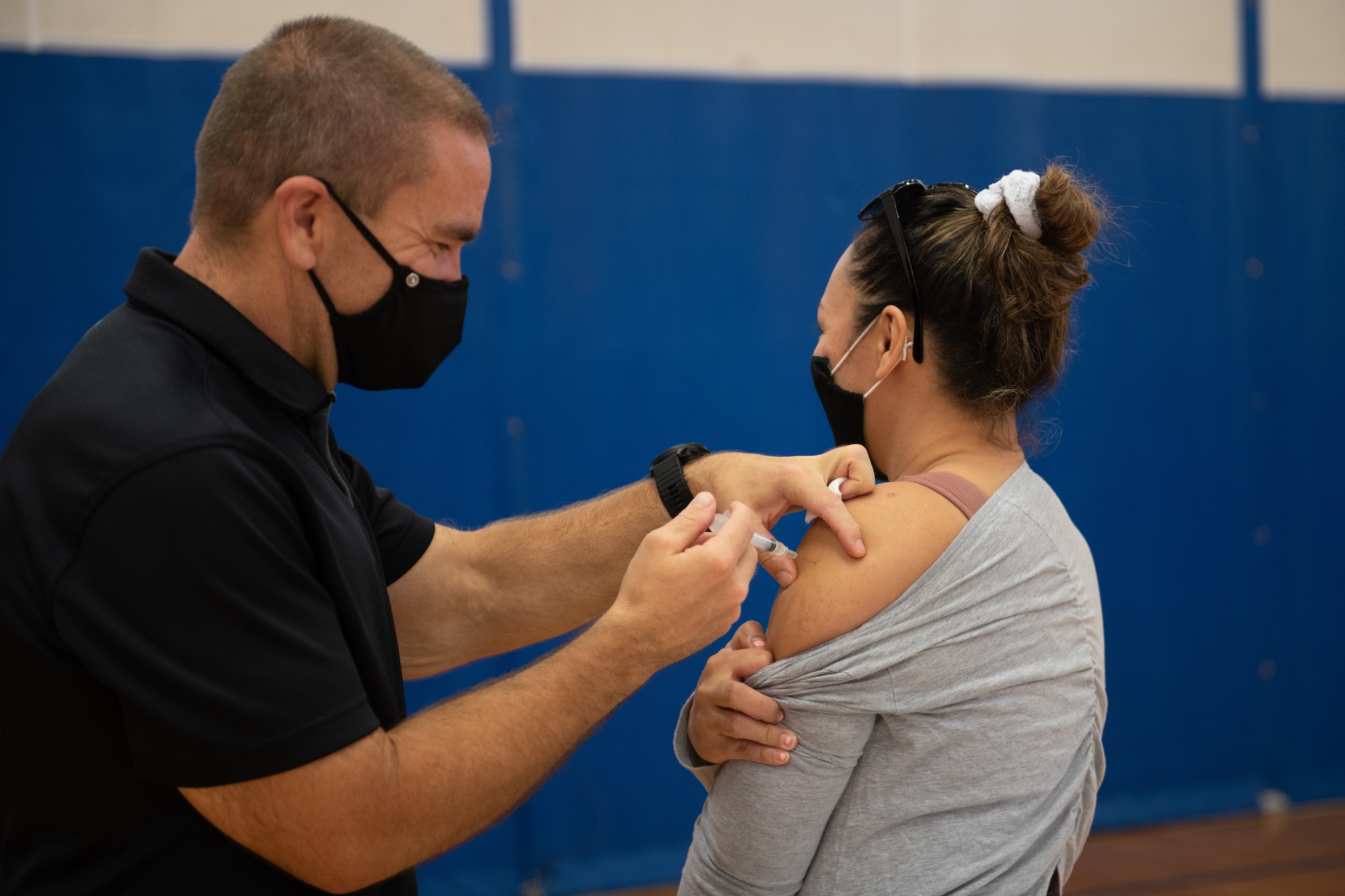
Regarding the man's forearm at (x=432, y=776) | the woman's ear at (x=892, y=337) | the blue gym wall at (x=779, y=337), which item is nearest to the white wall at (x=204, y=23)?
the blue gym wall at (x=779, y=337)

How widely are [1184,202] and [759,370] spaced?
1.61 metres

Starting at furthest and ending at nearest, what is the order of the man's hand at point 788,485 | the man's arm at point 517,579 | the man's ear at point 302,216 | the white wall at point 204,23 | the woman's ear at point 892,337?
the white wall at point 204,23 → the man's arm at point 517,579 → the woman's ear at point 892,337 → the man's hand at point 788,485 → the man's ear at point 302,216

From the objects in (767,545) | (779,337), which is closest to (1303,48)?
(779,337)

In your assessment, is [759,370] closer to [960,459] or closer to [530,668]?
[960,459]

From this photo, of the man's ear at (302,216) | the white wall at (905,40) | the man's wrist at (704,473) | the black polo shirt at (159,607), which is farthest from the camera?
the white wall at (905,40)

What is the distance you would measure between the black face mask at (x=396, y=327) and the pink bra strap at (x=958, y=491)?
62 cm

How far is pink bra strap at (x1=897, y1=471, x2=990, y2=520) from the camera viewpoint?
1220 mm

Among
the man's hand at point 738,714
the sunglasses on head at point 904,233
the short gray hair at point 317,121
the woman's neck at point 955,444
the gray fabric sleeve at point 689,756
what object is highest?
the short gray hair at point 317,121

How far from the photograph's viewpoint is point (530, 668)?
44.2 inches

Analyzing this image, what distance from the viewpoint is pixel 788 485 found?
135 centimetres

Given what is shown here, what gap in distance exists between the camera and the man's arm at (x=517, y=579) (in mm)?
1614

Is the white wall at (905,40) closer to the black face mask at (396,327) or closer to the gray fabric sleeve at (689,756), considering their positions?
the black face mask at (396,327)

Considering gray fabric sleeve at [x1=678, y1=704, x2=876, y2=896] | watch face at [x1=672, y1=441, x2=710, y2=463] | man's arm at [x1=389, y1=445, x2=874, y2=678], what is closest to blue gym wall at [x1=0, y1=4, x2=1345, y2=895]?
man's arm at [x1=389, y1=445, x2=874, y2=678]

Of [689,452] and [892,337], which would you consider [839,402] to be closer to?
[892,337]
